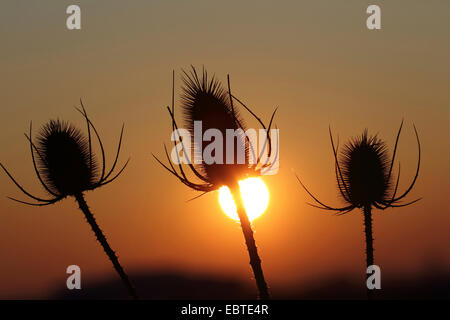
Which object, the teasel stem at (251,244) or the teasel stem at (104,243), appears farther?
the teasel stem at (104,243)

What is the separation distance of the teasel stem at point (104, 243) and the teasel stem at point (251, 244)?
4.33ft

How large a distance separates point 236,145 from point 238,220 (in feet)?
2.96

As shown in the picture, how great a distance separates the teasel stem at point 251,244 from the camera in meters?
6.13

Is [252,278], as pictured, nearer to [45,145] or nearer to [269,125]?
[269,125]

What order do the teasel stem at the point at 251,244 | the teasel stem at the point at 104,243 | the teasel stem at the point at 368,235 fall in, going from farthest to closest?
the teasel stem at the point at 368,235, the teasel stem at the point at 104,243, the teasel stem at the point at 251,244

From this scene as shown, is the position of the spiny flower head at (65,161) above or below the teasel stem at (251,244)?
above

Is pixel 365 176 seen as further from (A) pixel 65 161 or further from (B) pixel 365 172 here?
(A) pixel 65 161

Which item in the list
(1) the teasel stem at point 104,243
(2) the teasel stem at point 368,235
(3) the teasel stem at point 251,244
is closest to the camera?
(3) the teasel stem at point 251,244

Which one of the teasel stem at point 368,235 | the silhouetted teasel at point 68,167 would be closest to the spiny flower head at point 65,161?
the silhouetted teasel at point 68,167

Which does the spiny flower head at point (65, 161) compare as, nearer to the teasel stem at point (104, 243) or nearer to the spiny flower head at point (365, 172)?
the teasel stem at point (104, 243)

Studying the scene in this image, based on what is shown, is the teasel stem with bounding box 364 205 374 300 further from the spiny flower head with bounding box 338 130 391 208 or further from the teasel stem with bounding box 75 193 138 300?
the teasel stem with bounding box 75 193 138 300

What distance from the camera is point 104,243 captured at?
7312 millimetres
